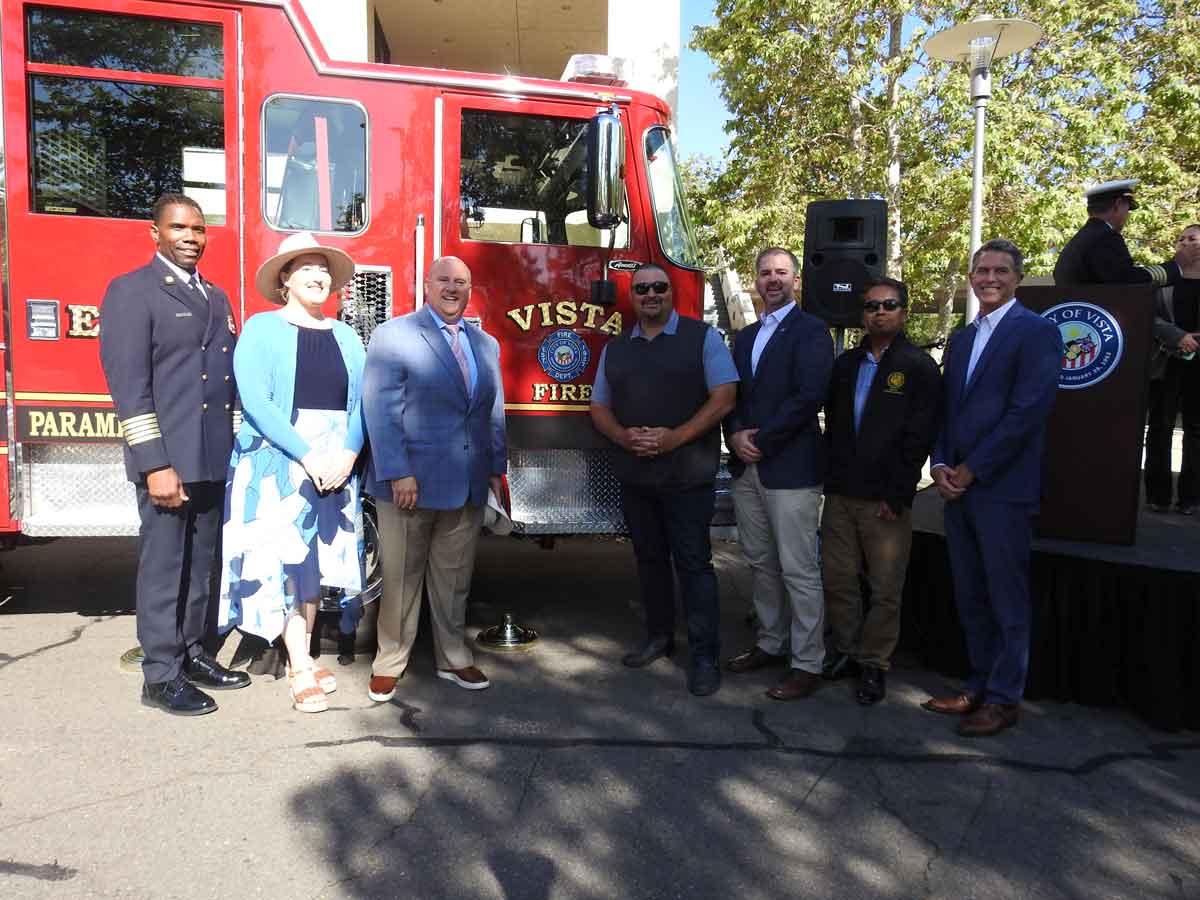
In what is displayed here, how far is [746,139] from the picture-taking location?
1514 centimetres

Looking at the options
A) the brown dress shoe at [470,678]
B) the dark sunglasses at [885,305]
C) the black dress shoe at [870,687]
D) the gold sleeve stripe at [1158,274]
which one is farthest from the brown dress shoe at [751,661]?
the gold sleeve stripe at [1158,274]

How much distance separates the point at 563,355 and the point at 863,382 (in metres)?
1.48

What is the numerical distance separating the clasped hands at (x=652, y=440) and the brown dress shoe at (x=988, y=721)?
1.67 meters

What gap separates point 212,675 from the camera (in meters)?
4.02

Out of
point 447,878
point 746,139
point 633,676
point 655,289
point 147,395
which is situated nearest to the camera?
point 447,878

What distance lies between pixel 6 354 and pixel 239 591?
1575 millimetres

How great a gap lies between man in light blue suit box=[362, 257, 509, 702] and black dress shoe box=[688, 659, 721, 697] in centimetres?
94

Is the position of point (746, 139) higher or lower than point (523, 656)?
higher

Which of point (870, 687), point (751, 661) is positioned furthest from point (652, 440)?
point (870, 687)

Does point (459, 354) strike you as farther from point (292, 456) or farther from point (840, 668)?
point (840, 668)

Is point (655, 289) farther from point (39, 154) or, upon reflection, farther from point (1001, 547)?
point (39, 154)

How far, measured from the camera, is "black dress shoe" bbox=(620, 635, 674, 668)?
4.40 m

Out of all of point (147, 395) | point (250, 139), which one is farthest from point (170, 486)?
point (250, 139)

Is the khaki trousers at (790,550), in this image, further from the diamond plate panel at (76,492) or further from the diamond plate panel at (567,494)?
the diamond plate panel at (76,492)
